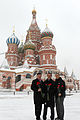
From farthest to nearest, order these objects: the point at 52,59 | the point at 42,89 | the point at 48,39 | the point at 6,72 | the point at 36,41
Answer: the point at 36,41 → the point at 48,39 → the point at 52,59 → the point at 6,72 → the point at 42,89

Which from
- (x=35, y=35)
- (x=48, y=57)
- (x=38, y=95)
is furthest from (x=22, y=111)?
(x=35, y=35)

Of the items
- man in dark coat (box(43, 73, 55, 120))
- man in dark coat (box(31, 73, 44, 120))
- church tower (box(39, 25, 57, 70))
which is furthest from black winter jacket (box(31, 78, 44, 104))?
church tower (box(39, 25, 57, 70))

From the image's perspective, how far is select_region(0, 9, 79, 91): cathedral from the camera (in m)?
28.5

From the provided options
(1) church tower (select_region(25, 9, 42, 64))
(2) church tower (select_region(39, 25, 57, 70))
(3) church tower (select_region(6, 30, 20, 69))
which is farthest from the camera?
(1) church tower (select_region(25, 9, 42, 64))

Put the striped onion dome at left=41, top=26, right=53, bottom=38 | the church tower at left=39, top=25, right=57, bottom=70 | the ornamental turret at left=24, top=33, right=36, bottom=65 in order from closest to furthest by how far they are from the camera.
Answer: the church tower at left=39, top=25, right=57, bottom=70 → the ornamental turret at left=24, top=33, right=36, bottom=65 → the striped onion dome at left=41, top=26, right=53, bottom=38

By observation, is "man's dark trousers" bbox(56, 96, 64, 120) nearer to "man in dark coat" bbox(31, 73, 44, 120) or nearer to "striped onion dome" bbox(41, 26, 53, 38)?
"man in dark coat" bbox(31, 73, 44, 120)

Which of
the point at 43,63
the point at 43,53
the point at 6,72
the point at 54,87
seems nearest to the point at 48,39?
the point at 43,53

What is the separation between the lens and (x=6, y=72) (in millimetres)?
28000

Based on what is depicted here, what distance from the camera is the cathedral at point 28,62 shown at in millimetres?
28531

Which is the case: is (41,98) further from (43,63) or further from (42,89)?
(43,63)

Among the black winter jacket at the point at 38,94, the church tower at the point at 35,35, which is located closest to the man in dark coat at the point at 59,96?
the black winter jacket at the point at 38,94

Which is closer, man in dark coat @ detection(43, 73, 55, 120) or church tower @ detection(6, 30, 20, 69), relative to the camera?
man in dark coat @ detection(43, 73, 55, 120)

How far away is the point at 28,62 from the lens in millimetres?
34938

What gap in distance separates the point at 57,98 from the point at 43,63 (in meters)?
30.0
